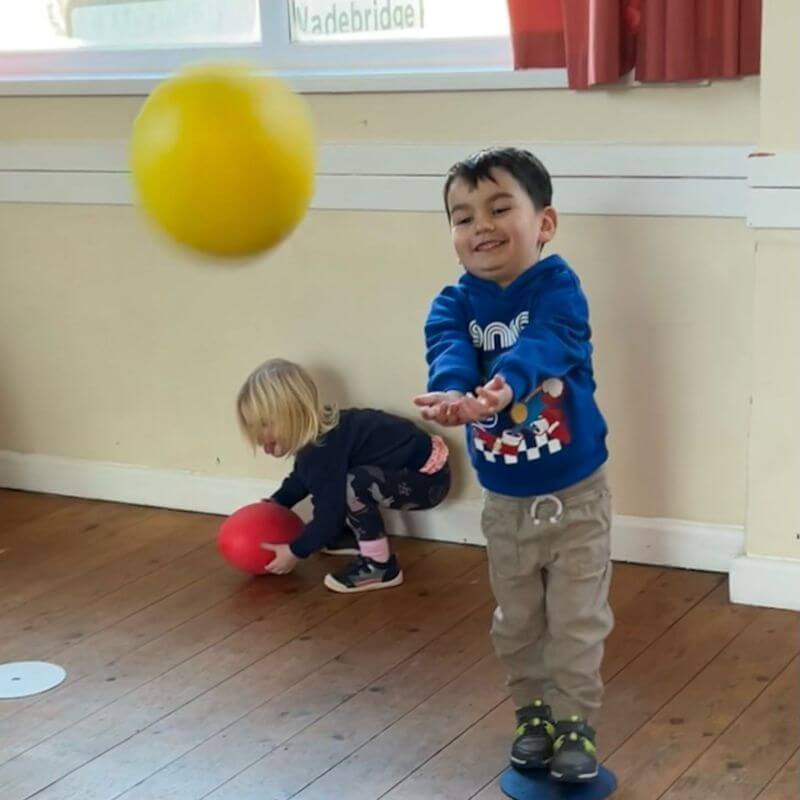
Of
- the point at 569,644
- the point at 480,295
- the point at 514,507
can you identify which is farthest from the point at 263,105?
the point at 569,644

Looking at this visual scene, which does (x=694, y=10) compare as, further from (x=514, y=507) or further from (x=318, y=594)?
(x=318, y=594)

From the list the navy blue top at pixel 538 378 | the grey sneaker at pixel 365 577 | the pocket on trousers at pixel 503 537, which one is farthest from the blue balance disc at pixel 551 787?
the grey sneaker at pixel 365 577

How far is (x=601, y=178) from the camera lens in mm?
2959

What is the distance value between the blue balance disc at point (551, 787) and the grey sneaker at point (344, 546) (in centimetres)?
106

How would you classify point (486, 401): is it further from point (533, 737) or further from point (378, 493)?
point (378, 493)

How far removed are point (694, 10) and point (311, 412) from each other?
1126mm

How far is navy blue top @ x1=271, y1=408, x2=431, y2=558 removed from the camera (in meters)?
3.10

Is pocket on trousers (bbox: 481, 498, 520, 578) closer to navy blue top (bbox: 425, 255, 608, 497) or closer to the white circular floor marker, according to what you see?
navy blue top (bbox: 425, 255, 608, 497)

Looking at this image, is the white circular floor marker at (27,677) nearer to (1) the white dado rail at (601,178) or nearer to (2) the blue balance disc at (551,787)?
(2) the blue balance disc at (551,787)

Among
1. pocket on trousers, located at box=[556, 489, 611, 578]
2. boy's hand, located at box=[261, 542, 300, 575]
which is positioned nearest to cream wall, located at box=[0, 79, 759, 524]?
boy's hand, located at box=[261, 542, 300, 575]

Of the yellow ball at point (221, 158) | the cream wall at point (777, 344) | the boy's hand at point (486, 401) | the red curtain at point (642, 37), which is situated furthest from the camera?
the red curtain at point (642, 37)

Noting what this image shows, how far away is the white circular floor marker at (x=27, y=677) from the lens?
2.64m

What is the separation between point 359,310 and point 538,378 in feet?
3.86

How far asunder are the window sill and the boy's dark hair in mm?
708
